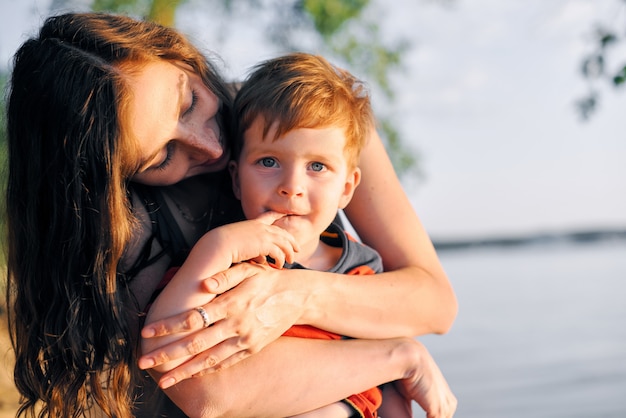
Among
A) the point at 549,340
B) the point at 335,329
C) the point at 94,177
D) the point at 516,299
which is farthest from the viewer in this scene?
the point at 516,299

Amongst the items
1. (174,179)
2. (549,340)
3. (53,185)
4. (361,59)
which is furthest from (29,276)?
(361,59)

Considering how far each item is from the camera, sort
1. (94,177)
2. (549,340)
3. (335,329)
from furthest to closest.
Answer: (549,340) → (335,329) → (94,177)

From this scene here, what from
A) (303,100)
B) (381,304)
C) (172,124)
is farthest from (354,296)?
(172,124)

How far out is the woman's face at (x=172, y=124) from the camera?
184 cm

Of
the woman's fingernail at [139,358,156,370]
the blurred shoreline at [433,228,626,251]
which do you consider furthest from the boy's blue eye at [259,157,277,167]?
the blurred shoreline at [433,228,626,251]

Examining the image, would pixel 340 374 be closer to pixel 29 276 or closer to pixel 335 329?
pixel 335 329

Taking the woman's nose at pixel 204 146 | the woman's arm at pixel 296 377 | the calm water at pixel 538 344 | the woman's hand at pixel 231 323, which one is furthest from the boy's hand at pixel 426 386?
the calm water at pixel 538 344

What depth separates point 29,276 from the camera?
6.35ft

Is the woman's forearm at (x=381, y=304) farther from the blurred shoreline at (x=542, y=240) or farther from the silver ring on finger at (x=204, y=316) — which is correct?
the blurred shoreline at (x=542, y=240)

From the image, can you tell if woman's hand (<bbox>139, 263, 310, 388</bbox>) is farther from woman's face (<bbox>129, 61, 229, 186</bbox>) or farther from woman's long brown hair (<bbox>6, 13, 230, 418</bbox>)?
woman's face (<bbox>129, 61, 229, 186</bbox>)

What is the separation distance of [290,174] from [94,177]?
1.45 feet

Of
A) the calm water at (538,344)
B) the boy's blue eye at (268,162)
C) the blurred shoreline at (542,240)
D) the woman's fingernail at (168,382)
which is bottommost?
the woman's fingernail at (168,382)

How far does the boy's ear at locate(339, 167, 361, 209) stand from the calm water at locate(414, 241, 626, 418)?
2.88m

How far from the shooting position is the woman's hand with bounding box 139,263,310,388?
1717 mm
